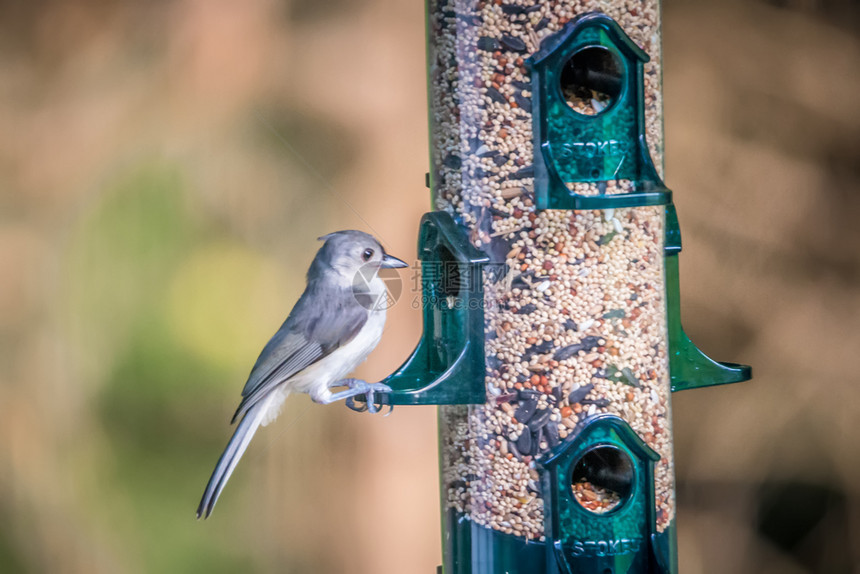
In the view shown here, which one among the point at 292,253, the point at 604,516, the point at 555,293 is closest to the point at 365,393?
the point at 555,293

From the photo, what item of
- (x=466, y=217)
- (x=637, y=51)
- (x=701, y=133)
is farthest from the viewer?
(x=701, y=133)

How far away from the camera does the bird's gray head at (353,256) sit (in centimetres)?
246

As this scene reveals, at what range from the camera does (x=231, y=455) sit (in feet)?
7.52

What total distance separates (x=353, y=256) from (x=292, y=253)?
72 cm

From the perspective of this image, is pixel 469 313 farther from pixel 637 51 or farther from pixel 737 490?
pixel 737 490

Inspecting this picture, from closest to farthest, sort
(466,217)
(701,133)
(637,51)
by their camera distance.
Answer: (637,51)
(466,217)
(701,133)

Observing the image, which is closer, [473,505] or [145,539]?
[473,505]

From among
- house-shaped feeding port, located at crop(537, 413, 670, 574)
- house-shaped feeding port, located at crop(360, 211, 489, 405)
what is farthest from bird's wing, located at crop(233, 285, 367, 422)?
house-shaped feeding port, located at crop(537, 413, 670, 574)

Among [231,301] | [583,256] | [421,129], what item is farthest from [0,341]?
[583,256]

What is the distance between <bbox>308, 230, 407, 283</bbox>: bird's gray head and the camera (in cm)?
246

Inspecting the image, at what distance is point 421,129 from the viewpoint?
122 inches

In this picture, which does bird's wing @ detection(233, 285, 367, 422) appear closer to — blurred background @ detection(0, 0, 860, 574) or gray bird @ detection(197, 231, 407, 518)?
gray bird @ detection(197, 231, 407, 518)

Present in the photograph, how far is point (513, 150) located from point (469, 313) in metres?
0.36

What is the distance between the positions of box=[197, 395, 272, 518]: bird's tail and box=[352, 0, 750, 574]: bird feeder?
422 mm
